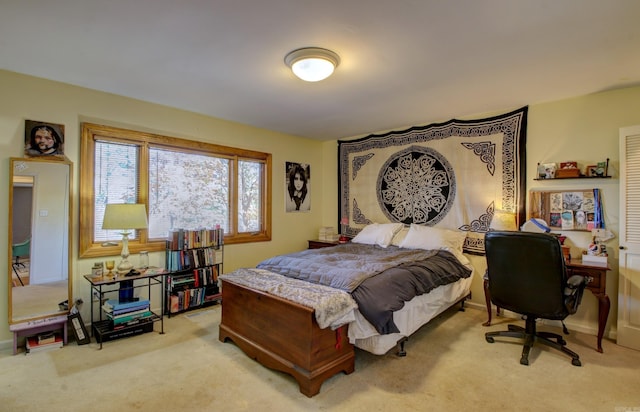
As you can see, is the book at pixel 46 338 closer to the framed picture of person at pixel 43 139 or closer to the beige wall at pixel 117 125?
the beige wall at pixel 117 125

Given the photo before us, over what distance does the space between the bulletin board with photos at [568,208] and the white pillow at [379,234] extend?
154cm

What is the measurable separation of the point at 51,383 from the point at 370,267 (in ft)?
8.01

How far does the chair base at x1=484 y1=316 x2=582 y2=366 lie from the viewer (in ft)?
7.91

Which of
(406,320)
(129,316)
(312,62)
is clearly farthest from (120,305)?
(312,62)

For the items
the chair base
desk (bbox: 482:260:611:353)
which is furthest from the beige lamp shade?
desk (bbox: 482:260:611:353)

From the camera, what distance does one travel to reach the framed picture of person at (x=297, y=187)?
16.1ft

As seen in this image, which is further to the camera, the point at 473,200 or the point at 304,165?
the point at 304,165

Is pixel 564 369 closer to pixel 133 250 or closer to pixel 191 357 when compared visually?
pixel 191 357

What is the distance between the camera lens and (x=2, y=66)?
8.44ft

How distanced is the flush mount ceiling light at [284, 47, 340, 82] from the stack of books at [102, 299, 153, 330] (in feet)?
8.59

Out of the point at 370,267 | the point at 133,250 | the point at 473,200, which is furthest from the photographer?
the point at 473,200

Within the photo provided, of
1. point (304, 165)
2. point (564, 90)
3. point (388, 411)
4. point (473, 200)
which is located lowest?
point (388, 411)

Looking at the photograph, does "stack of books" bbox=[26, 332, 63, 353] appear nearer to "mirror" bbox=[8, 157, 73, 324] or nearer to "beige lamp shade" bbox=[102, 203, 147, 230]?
"mirror" bbox=[8, 157, 73, 324]

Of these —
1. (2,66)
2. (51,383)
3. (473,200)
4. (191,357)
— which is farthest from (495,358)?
(2,66)
